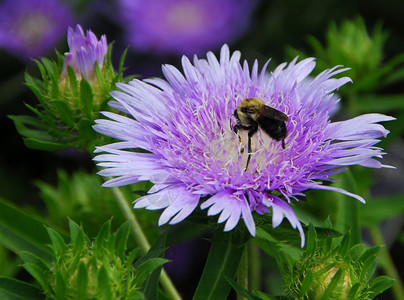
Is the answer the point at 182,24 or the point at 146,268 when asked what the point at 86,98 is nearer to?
the point at 146,268

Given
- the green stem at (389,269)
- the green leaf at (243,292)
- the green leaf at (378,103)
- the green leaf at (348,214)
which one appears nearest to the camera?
the green leaf at (243,292)

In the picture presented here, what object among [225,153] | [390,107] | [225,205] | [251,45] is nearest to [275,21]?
[251,45]

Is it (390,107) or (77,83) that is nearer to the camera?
(77,83)

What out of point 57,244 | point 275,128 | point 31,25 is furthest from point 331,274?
point 31,25

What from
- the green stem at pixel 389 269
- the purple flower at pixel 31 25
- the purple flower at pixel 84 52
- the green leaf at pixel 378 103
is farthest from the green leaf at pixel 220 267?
the purple flower at pixel 31 25

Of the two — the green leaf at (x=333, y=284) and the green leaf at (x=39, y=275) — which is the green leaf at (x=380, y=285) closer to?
the green leaf at (x=333, y=284)

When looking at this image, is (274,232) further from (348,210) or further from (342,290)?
(348,210)
